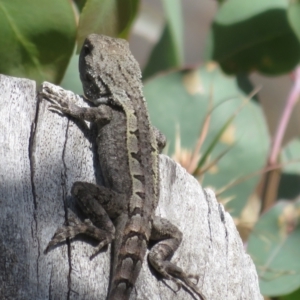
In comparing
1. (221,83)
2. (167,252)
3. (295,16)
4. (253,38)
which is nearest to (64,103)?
(167,252)

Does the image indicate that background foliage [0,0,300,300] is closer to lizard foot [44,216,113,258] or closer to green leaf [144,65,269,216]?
green leaf [144,65,269,216]

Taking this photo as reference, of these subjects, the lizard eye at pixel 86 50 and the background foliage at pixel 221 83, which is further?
the lizard eye at pixel 86 50

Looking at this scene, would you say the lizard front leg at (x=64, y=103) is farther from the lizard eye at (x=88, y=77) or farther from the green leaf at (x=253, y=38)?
the green leaf at (x=253, y=38)

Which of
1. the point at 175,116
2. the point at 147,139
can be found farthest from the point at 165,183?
the point at 175,116

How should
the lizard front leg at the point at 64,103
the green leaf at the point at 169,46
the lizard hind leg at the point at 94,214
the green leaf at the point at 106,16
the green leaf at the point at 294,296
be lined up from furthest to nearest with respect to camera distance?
1. the green leaf at the point at 169,46
2. the green leaf at the point at 294,296
3. the green leaf at the point at 106,16
4. the lizard front leg at the point at 64,103
5. the lizard hind leg at the point at 94,214

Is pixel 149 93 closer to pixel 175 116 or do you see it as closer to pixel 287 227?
pixel 175 116

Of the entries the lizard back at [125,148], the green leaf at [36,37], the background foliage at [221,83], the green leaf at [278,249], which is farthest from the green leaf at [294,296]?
the green leaf at [36,37]

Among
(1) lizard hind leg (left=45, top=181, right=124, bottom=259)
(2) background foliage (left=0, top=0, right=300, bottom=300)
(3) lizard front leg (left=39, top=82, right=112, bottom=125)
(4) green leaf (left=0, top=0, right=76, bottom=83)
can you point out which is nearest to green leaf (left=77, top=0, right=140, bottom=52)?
(2) background foliage (left=0, top=0, right=300, bottom=300)

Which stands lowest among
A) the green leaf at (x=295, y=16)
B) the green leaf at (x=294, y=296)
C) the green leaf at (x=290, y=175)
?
the green leaf at (x=294, y=296)
